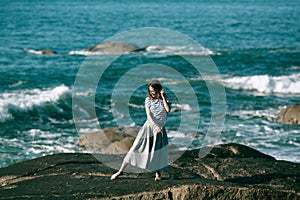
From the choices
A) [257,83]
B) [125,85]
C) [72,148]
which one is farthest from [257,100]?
[72,148]

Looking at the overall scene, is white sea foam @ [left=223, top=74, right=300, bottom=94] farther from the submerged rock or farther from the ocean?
the submerged rock

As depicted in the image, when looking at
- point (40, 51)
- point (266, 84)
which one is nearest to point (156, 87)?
point (266, 84)

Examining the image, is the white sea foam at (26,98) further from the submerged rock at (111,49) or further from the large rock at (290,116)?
the submerged rock at (111,49)

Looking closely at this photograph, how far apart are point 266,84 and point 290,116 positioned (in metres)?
8.03

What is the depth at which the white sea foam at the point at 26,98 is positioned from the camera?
77.1 feet

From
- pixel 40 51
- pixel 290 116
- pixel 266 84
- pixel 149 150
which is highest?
pixel 40 51

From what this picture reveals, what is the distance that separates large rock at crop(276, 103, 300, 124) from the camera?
72.1 ft

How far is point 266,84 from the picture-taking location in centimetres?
3000

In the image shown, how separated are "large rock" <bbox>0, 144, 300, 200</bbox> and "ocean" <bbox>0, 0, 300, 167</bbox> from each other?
5830mm

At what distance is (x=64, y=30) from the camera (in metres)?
55.4

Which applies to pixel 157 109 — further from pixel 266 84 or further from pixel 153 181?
pixel 266 84

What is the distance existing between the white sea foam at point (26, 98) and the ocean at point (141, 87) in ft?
0.13

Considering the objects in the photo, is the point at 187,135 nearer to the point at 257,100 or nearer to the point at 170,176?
the point at 257,100

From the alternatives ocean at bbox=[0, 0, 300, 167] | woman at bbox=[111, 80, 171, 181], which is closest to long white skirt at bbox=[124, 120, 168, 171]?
woman at bbox=[111, 80, 171, 181]
